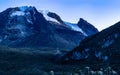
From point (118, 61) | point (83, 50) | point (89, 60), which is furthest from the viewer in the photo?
point (83, 50)

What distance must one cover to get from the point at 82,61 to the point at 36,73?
206ft

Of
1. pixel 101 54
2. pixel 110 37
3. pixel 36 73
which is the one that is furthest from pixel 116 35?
pixel 36 73

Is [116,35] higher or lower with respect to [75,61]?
higher

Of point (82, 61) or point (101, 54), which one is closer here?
point (101, 54)

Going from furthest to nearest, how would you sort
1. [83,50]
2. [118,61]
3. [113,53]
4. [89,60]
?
[83,50] → [89,60] → [113,53] → [118,61]

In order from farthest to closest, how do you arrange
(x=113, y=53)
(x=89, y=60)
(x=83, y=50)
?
(x=83, y=50) → (x=89, y=60) → (x=113, y=53)

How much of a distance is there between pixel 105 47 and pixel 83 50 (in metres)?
17.5

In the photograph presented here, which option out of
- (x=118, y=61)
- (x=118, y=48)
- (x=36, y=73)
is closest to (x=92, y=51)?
(x=118, y=48)

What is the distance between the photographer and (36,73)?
129 meters

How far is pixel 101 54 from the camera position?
177 meters

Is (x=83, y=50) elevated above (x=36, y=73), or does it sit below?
above

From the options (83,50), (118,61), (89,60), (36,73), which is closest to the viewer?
(36,73)

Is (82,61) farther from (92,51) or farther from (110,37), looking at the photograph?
(110,37)

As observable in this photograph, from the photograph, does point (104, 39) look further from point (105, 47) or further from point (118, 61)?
point (118, 61)
